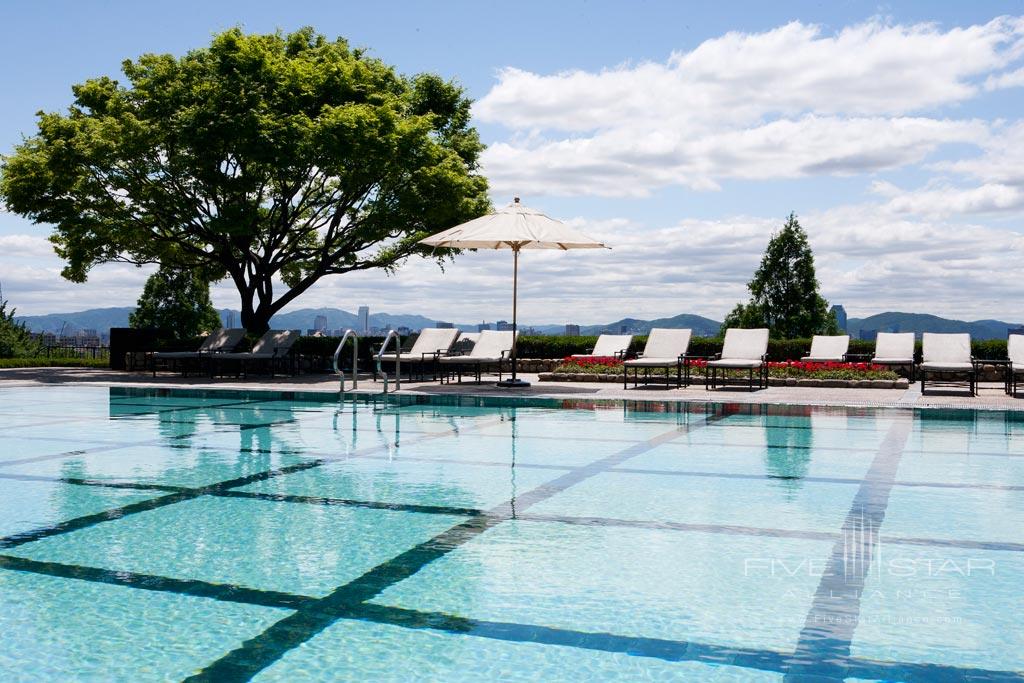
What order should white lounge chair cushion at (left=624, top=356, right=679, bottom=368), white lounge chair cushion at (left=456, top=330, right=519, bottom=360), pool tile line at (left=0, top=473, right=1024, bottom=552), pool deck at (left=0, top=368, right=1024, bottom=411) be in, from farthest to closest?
white lounge chair cushion at (left=456, top=330, right=519, bottom=360), white lounge chair cushion at (left=624, top=356, right=679, bottom=368), pool deck at (left=0, top=368, right=1024, bottom=411), pool tile line at (left=0, top=473, right=1024, bottom=552)

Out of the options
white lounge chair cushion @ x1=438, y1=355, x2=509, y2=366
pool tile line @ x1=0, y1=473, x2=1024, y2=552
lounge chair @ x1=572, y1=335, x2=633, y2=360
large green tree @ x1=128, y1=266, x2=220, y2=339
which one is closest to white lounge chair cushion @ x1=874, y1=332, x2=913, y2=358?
lounge chair @ x1=572, y1=335, x2=633, y2=360

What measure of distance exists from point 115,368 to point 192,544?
19.6 metres

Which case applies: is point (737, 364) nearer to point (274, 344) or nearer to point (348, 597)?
point (274, 344)

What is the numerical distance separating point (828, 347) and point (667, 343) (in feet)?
12.7

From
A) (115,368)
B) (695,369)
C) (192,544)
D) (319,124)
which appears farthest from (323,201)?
(192,544)

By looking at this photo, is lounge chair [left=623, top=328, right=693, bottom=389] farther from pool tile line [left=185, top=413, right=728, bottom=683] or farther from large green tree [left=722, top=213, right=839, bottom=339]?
pool tile line [left=185, top=413, right=728, bottom=683]

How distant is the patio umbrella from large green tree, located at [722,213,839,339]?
421 inches

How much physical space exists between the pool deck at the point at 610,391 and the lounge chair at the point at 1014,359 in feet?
0.79

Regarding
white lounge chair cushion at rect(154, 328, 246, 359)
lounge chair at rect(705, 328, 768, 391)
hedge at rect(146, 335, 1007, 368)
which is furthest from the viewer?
white lounge chair cushion at rect(154, 328, 246, 359)

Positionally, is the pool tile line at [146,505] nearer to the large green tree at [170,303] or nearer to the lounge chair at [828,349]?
the lounge chair at [828,349]

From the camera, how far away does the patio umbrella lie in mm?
14273

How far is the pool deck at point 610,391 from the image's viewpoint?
13.1 meters

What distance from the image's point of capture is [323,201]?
892 inches

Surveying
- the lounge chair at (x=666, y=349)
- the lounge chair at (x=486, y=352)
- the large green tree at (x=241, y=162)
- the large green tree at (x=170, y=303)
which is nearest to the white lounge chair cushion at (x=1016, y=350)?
the lounge chair at (x=666, y=349)
